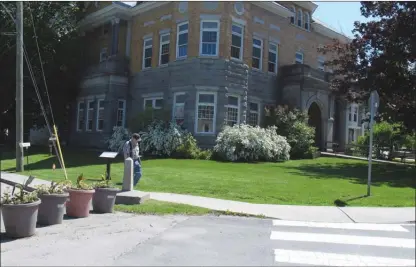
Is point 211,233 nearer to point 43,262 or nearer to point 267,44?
point 43,262

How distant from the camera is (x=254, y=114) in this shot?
27484 mm

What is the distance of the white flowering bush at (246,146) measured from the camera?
2230 centimetres

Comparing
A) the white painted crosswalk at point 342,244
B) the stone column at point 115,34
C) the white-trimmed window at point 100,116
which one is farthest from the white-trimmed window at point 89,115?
the white painted crosswalk at point 342,244

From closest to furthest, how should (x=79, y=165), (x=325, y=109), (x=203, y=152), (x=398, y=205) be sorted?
(x=398, y=205)
(x=79, y=165)
(x=203, y=152)
(x=325, y=109)

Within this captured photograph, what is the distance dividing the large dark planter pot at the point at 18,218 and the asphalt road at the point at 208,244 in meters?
0.14

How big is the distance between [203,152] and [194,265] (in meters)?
17.3

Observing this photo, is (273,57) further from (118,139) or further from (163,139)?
(118,139)

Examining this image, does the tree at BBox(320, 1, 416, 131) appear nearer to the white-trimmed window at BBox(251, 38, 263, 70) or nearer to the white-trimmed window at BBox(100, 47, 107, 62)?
the white-trimmed window at BBox(251, 38, 263, 70)

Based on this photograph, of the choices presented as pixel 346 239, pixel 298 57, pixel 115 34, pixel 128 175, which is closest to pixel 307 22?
pixel 298 57

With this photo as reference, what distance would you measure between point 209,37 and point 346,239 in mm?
19395

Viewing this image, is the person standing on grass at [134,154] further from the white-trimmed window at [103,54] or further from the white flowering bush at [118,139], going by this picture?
the white-trimmed window at [103,54]

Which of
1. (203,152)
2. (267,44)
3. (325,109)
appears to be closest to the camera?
(203,152)

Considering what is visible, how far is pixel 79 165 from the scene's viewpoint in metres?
19.0

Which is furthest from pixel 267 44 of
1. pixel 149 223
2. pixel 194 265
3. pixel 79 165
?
pixel 194 265
